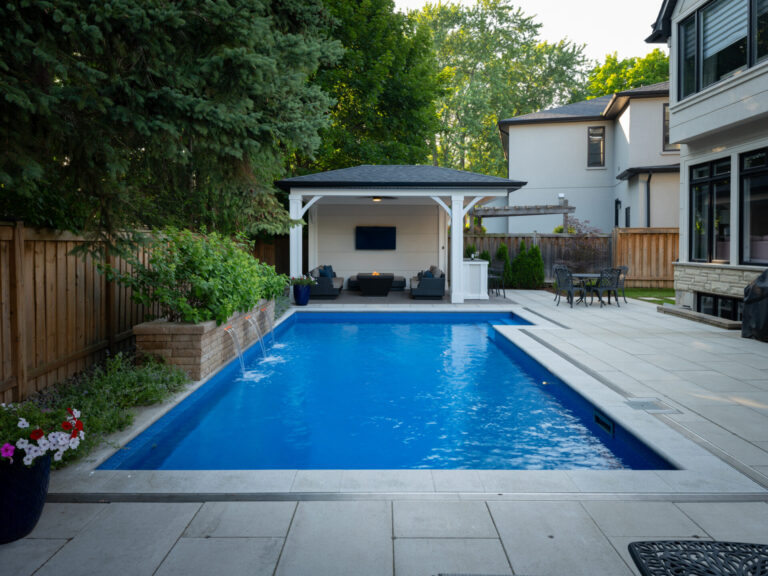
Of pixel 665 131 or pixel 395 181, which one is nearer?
pixel 395 181

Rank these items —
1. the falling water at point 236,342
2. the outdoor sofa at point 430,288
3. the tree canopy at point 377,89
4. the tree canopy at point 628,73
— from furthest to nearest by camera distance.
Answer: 1. the tree canopy at point 628,73
2. the tree canopy at point 377,89
3. the outdoor sofa at point 430,288
4. the falling water at point 236,342

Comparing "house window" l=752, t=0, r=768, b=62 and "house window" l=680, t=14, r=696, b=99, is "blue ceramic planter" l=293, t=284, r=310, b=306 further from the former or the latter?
"house window" l=752, t=0, r=768, b=62

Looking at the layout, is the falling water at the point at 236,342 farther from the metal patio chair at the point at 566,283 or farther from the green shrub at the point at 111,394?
the metal patio chair at the point at 566,283

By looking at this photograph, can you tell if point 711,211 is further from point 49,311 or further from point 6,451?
point 6,451

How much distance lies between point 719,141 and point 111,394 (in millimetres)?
9828

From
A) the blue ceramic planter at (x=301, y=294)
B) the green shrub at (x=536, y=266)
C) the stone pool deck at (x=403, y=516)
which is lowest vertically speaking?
the stone pool deck at (x=403, y=516)

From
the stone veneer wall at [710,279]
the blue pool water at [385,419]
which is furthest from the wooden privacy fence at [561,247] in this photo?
the blue pool water at [385,419]

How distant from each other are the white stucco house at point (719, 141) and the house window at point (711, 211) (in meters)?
0.02

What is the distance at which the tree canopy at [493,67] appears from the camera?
3219 centimetres

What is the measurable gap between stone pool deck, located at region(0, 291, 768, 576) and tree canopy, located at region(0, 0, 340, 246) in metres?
1.78

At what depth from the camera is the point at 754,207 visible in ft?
29.4

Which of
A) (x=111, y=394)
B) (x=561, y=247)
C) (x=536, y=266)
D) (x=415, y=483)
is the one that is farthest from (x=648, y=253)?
(x=111, y=394)

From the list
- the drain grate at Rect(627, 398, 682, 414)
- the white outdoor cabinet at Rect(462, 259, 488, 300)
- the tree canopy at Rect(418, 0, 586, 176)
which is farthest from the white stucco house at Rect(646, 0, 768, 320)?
the tree canopy at Rect(418, 0, 586, 176)

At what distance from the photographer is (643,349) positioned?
7430 mm
